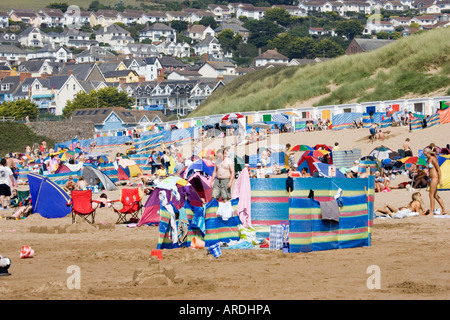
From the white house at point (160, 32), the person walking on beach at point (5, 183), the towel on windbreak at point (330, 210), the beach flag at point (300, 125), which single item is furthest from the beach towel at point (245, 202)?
the white house at point (160, 32)

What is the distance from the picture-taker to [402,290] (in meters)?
8.42

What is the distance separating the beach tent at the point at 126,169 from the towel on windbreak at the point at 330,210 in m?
16.0

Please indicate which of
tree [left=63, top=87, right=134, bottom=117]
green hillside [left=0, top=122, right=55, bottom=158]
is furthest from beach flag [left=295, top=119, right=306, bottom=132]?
tree [left=63, top=87, right=134, bottom=117]

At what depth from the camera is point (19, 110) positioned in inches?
3255

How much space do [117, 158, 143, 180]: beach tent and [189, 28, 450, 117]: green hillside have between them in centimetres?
1689

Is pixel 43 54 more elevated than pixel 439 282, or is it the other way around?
pixel 43 54

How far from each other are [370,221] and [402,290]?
10.9ft

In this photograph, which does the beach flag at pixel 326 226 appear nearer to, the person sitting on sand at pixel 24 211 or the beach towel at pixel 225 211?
the beach towel at pixel 225 211

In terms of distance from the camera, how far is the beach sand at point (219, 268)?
27.9 ft

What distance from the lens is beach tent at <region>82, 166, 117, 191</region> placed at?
23.7 metres

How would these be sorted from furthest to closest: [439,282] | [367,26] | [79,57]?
[367,26], [79,57], [439,282]

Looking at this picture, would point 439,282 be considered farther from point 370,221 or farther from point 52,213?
point 52,213
